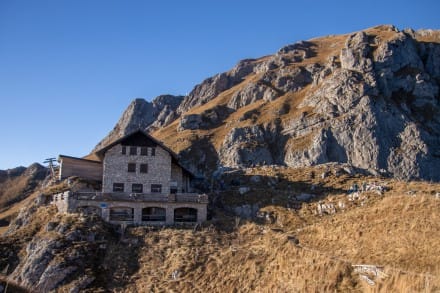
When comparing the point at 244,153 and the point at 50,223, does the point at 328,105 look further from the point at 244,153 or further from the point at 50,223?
the point at 50,223

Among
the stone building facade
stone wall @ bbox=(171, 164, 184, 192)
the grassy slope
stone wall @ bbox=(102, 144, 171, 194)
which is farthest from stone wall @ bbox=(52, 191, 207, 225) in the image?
stone wall @ bbox=(171, 164, 184, 192)

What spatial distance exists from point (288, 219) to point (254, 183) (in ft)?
38.6

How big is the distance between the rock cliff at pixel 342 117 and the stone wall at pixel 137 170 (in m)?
62.9

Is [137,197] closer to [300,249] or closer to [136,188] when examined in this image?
[136,188]

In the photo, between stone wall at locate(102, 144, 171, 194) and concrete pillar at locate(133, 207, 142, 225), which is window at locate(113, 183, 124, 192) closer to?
stone wall at locate(102, 144, 171, 194)

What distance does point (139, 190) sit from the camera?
185ft

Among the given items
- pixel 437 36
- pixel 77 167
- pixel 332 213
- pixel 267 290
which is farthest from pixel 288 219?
pixel 437 36

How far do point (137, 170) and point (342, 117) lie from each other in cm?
7740

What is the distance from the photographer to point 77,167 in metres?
62.8

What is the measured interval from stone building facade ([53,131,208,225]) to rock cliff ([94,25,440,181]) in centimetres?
6271

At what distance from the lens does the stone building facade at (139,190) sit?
50594 millimetres

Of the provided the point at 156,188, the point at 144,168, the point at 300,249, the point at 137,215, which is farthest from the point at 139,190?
the point at 300,249

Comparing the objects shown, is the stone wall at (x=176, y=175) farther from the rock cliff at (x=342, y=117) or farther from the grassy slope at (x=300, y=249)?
the rock cliff at (x=342, y=117)

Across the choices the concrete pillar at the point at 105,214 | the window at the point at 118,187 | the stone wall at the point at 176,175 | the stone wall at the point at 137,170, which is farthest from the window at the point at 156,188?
the concrete pillar at the point at 105,214
